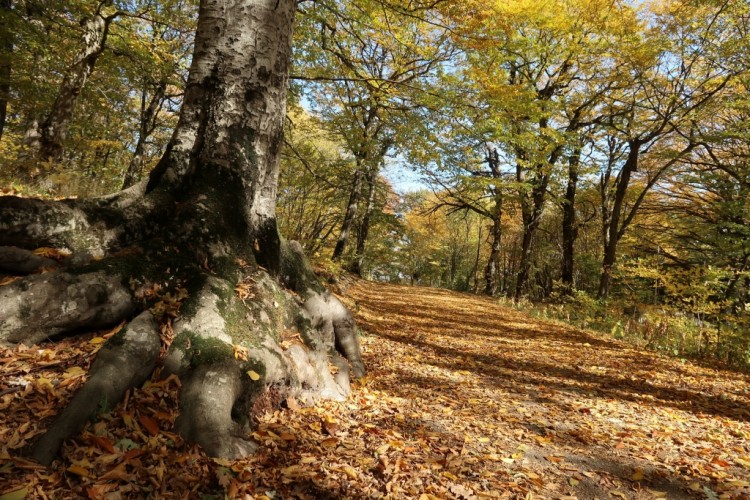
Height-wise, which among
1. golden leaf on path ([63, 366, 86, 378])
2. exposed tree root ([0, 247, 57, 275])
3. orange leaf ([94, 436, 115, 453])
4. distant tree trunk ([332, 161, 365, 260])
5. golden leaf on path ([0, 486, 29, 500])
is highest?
distant tree trunk ([332, 161, 365, 260])

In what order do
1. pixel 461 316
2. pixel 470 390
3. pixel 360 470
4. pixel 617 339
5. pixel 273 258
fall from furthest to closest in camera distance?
1. pixel 461 316
2. pixel 617 339
3. pixel 470 390
4. pixel 273 258
5. pixel 360 470

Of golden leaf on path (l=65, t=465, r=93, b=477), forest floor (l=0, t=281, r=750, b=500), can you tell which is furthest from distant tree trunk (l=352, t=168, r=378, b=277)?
golden leaf on path (l=65, t=465, r=93, b=477)

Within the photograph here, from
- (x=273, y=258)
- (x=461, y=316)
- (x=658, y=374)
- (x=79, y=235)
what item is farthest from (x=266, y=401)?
(x=461, y=316)

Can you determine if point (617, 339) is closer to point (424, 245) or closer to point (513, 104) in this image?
point (513, 104)

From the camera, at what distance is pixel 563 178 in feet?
49.0

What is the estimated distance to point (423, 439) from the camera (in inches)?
113

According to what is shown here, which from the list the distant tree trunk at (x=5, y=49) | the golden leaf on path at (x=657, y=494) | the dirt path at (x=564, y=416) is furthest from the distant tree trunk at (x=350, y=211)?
the golden leaf on path at (x=657, y=494)

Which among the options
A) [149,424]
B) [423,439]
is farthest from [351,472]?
[149,424]

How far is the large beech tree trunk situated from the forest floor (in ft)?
0.47

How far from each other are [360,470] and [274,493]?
1.94 feet

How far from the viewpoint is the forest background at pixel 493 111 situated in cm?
739

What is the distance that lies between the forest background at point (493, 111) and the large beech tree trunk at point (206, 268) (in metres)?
2.05

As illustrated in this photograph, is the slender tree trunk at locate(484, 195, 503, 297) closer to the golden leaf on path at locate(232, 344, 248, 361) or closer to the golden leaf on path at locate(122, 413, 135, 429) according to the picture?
the golden leaf on path at locate(232, 344, 248, 361)

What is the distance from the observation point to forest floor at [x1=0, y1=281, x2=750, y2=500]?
5.96 ft
